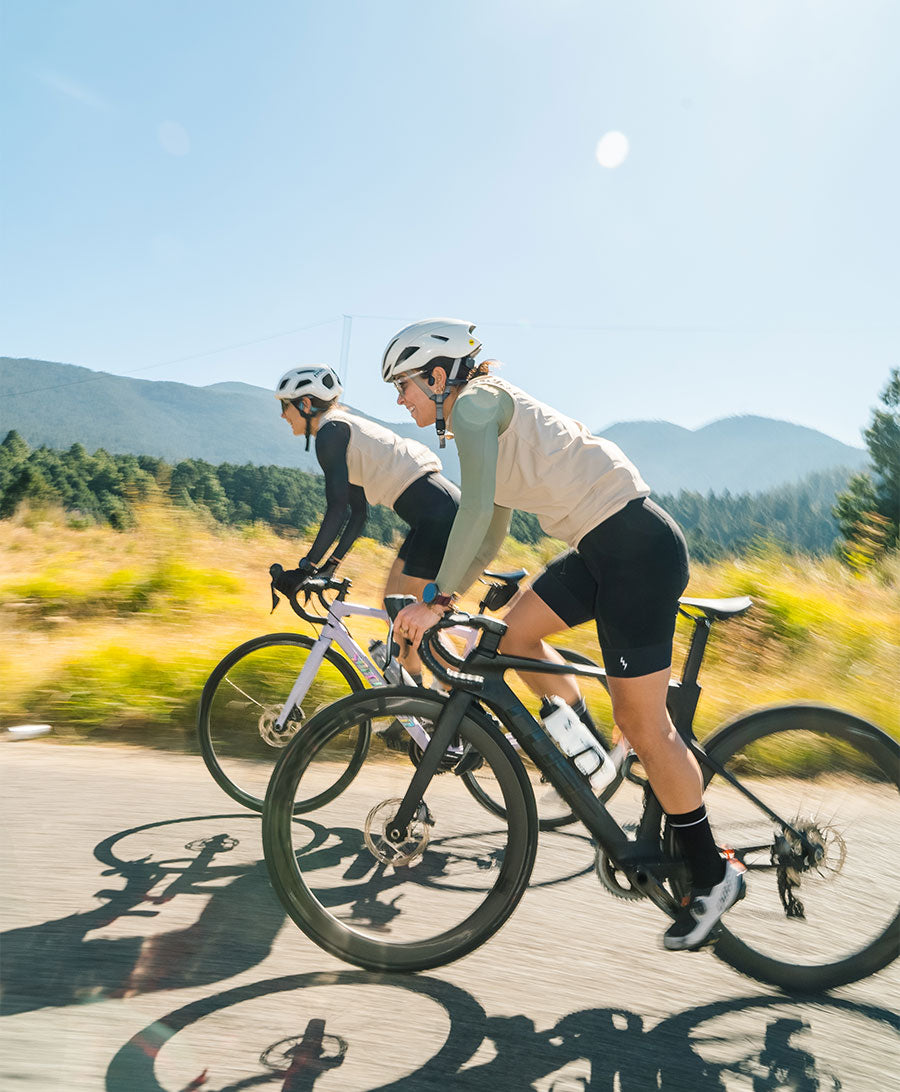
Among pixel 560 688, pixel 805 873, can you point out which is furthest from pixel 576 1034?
pixel 560 688

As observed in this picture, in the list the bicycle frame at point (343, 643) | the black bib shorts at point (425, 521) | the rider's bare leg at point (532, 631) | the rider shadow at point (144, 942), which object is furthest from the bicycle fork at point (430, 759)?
the black bib shorts at point (425, 521)

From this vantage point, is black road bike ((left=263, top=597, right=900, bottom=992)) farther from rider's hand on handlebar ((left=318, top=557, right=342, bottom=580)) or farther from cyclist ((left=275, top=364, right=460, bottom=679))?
rider's hand on handlebar ((left=318, top=557, right=342, bottom=580))

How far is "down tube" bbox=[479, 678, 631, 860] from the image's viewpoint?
8.23ft

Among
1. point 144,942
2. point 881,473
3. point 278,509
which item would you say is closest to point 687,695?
point 144,942

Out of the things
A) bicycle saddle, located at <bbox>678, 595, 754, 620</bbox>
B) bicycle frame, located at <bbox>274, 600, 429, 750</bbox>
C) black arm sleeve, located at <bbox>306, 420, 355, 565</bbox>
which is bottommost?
bicycle frame, located at <bbox>274, 600, 429, 750</bbox>

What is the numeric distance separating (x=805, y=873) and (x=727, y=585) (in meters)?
4.89

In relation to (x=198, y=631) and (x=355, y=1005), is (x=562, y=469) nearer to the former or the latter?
(x=355, y=1005)

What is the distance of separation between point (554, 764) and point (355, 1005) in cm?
88

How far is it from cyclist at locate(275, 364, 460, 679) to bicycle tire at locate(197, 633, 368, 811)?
0.35 m

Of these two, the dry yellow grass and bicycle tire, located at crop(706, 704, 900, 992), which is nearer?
bicycle tire, located at crop(706, 704, 900, 992)

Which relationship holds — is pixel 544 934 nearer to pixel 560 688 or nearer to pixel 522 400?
pixel 560 688

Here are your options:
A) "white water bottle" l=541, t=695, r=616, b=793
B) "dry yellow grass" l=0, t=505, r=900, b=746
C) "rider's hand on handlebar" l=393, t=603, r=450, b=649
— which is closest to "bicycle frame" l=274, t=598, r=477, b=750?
"dry yellow grass" l=0, t=505, r=900, b=746

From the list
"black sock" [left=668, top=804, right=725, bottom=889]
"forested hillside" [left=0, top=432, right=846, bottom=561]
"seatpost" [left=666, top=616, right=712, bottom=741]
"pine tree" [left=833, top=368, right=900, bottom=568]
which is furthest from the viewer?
"pine tree" [left=833, top=368, right=900, bottom=568]

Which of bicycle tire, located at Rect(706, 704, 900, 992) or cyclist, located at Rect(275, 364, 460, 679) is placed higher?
cyclist, located at Rect(275, 364, 460, 679)
